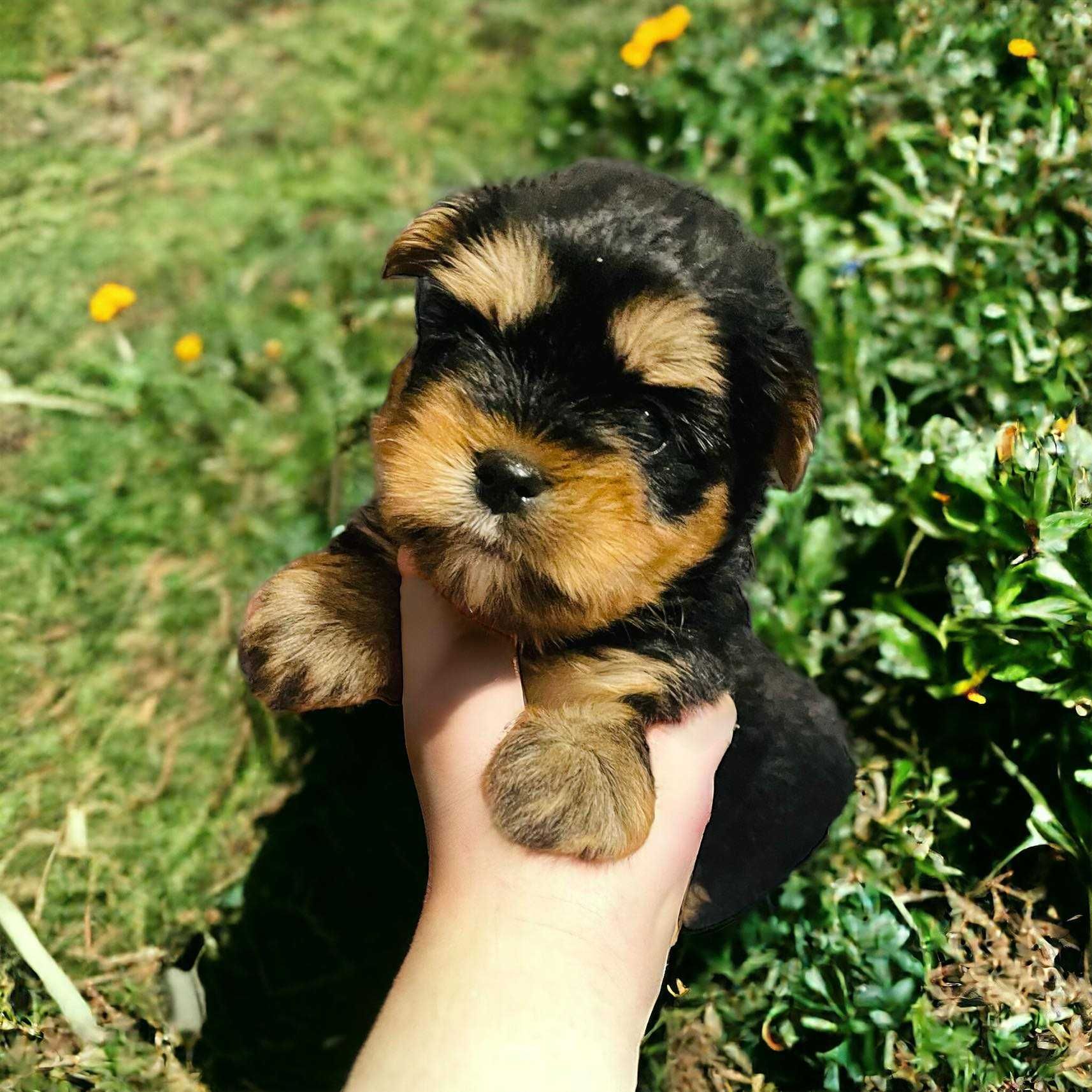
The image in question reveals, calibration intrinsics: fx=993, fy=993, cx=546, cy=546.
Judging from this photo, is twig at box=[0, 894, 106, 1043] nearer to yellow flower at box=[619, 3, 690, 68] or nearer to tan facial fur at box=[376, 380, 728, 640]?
tan facial fur at box=[376, 380, 728, 640]

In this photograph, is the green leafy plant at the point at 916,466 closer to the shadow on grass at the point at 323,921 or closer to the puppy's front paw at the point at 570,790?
the shadow on grass at the point at 323,921

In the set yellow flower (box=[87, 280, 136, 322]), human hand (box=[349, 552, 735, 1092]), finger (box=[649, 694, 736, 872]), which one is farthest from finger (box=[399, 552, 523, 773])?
→ yellow flower (box=[87, 280, 136, 322])

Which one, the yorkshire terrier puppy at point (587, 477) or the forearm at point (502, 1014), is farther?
the yorkshire terrier puppy at point (587, 477)

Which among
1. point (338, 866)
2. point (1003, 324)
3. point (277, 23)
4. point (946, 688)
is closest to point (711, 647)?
point (946, 688)

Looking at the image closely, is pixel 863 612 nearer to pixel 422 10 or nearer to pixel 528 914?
pixel 528 914

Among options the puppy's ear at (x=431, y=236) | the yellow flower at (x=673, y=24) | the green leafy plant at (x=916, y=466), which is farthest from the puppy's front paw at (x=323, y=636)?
the yellow flower at (x=673, y=24)

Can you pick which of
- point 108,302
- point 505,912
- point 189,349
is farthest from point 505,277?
point 108,302
